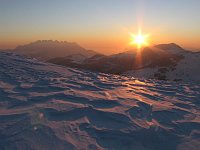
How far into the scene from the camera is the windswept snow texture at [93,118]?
5.32 m

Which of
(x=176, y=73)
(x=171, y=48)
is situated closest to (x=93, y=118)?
(x=176, y=73)

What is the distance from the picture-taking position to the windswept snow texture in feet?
17.5

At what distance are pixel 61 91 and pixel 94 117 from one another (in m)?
2.82

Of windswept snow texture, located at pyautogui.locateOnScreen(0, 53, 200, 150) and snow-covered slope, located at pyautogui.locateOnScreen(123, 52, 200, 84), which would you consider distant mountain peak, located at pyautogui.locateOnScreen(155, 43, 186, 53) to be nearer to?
snow-covered slope, located at pyautogui.locateOnScreen(123, 52, 200, 84)

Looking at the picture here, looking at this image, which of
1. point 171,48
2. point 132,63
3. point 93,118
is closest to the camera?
point 93,118

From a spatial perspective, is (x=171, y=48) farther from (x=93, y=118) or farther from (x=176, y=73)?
(x=93, y=118)

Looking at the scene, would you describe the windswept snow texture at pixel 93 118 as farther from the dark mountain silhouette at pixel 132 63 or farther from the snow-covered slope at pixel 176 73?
the dark mountain silhouette at pixel 132 63

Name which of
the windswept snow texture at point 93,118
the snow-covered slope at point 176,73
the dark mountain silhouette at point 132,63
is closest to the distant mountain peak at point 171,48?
the dark mountain silhouette at point 132,63

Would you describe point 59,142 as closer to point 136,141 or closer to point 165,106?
point 136,141

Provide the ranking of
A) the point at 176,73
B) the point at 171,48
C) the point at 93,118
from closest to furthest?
1. the point at 93,118
2. the point at 176,73
3. the point at 171,48

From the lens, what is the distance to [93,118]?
666 centimetres

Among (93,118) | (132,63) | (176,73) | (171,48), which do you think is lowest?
(93,118)

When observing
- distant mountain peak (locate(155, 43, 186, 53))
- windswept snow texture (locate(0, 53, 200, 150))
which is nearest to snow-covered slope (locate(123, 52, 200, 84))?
windswept snow texture (locate(0, 53, 200, 150))

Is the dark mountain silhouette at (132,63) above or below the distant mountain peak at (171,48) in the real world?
below
